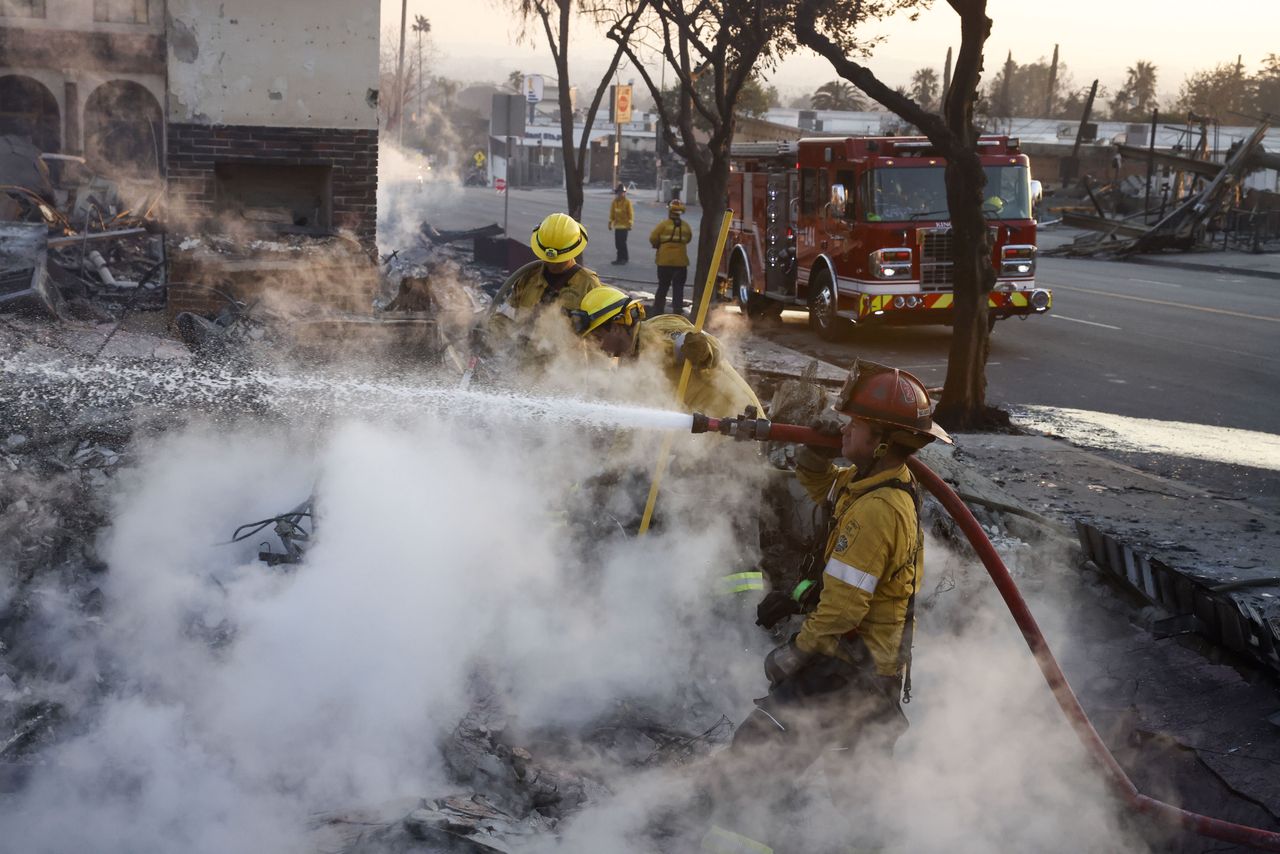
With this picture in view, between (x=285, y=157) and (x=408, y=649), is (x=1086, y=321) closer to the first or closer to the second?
(x=285, y=157)

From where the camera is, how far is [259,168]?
10531mm

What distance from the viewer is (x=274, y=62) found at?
10.1 meters

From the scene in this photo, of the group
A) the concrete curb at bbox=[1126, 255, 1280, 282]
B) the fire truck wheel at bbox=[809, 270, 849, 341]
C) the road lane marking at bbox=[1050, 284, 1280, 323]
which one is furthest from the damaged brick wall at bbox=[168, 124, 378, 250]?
the concrete curb at bbox=[1126, 255, 1280, 282]

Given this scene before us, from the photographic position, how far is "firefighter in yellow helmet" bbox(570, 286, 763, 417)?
16.4 ft

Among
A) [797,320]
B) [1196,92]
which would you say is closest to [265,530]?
[797,320]

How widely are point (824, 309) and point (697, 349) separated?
9638 mm

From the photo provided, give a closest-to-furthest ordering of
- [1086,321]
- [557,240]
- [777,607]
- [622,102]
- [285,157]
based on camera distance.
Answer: [777,607], [557,240], [285,157], [1086,321], [622,102]

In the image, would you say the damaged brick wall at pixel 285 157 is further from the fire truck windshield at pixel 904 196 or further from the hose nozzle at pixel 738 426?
the hose nozzle at pixel 738 426

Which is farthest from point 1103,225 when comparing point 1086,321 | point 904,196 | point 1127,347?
point 904,196

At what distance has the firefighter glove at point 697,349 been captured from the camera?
16.0ft

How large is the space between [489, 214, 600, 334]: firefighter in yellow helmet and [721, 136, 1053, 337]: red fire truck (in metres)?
7.53

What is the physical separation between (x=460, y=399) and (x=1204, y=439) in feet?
18.5

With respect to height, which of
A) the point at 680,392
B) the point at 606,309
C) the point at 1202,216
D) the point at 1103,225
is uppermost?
the point at 1202,216

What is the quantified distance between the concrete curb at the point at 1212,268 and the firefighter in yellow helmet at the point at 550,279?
1995 cm
